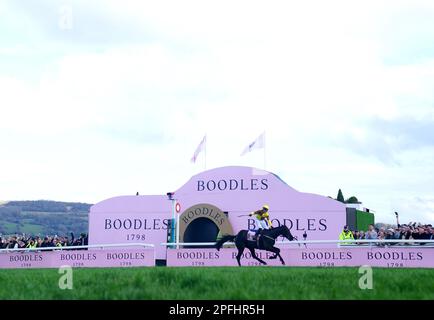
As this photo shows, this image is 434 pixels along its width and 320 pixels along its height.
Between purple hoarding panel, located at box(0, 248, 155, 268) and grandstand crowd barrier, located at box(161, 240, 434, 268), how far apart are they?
1355mm

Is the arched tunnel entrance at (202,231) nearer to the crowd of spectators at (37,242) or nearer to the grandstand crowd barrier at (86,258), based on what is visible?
the crowd of spectators at (37,242)

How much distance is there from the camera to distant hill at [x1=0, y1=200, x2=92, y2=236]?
504ft

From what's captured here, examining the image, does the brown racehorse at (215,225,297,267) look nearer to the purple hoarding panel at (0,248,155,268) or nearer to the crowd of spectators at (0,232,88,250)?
the purple hoarding panel at (0,248,155,268)

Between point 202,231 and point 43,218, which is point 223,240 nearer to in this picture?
point 202,231

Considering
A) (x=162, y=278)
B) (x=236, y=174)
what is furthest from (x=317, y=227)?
(x=162, y=278)

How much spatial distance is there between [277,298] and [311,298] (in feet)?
1.71

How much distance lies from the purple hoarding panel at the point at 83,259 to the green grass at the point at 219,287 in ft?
39.3

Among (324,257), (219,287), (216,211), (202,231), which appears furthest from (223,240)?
(202,231)

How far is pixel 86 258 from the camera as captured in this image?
26906mm

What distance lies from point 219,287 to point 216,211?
24.7m

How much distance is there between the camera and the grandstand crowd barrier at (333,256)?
22375mm

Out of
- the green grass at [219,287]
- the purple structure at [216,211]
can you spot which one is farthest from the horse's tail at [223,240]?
the green grass at [219,287]

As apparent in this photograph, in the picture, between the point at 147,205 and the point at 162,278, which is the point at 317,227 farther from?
the point at 162,278
